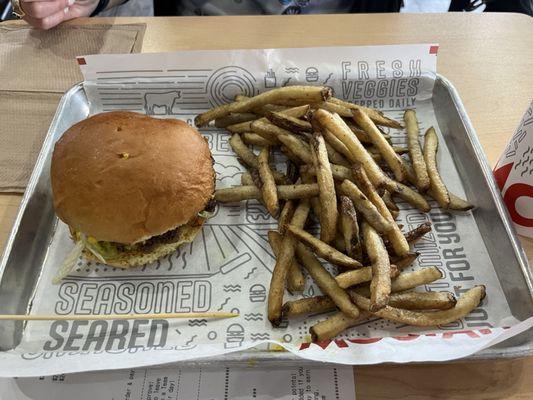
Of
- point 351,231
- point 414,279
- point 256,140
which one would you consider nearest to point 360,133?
point 256,140

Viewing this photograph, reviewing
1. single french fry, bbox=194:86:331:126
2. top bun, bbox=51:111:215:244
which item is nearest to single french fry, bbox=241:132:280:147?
single french fry, bbox=194:86:331:126

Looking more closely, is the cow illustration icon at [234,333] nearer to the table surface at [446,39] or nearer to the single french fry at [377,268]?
the single french fry at [377,268]

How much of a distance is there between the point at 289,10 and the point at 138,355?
2.17 metres

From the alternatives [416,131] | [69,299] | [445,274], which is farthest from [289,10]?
[69,299]

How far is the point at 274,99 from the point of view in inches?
74.6

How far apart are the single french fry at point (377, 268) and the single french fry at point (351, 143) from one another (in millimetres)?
203

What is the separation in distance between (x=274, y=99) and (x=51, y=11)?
1.43 m

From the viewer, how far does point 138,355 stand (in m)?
1.27

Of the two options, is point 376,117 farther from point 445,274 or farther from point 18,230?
point 18,230

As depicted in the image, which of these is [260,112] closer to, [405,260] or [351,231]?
[351,231]

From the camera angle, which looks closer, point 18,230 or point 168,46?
point 18,230

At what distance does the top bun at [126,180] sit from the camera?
1533 millimetres

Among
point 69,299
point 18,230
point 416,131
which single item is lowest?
point 69,299

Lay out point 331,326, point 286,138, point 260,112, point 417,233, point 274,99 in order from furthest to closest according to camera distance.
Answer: point 260,112 < point 274,99 < point 286,138 < point 417,233 < point 331,326
